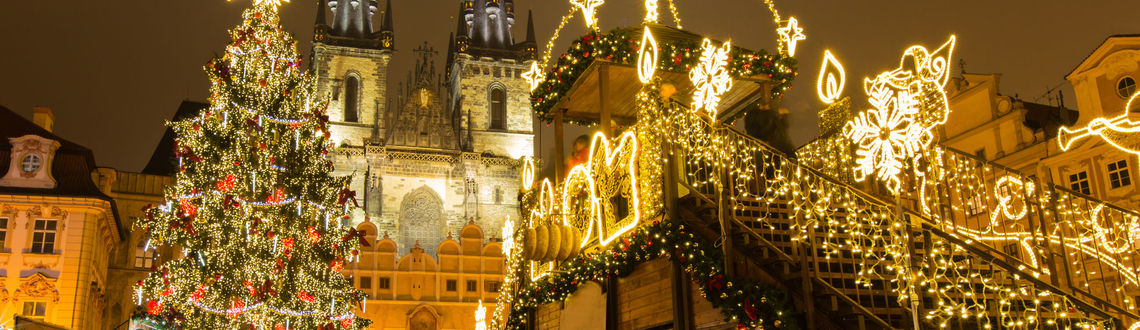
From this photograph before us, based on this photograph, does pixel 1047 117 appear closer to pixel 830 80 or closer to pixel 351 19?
pixel 830 80

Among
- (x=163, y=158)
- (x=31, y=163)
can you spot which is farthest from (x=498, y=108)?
(x=31, y=163)

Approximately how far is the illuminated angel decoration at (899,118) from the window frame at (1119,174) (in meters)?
10.5

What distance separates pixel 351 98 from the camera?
42844 mm

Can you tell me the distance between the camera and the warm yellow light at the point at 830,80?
28.7ft

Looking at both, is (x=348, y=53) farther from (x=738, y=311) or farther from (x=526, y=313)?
(x=738, y=311)

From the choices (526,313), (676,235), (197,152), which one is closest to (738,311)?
(676,235)

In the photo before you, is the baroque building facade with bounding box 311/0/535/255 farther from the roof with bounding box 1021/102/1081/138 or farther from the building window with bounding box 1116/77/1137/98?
the building window with bounding box 1116/77/1137/98

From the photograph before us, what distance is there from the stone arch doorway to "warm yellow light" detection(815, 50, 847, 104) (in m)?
32.5

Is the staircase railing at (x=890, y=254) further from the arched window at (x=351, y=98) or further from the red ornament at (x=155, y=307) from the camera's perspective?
the arched window at (x=351, y=98)

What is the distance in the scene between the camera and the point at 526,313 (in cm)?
1165

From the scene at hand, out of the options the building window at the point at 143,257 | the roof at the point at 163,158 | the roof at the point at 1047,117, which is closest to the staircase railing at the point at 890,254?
the roof at the point at 1047,117

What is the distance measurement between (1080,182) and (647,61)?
42.9 feet

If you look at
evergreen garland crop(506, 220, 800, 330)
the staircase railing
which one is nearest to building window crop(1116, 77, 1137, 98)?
the staircase railing

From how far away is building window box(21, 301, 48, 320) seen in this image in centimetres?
2014
